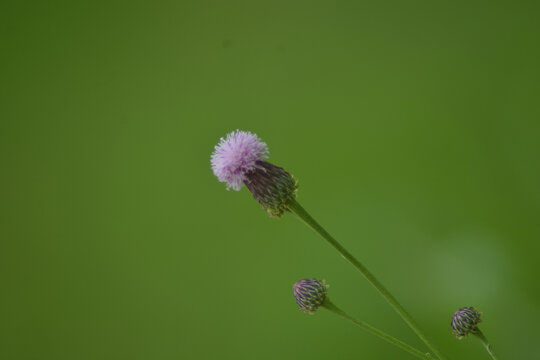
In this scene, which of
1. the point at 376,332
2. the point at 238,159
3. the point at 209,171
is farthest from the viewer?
the point at 209,171

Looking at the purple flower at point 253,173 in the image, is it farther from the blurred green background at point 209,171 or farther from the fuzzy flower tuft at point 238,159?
the blurred green background at point 209,171

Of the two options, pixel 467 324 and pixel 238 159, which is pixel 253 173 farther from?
pixel 467 324

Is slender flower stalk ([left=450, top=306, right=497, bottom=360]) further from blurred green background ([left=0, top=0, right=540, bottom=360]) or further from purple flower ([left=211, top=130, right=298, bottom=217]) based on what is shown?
blurred green background ([left=0, top=0, right=540, bottom=360])

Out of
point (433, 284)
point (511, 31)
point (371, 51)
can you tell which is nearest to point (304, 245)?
point (433, 284)

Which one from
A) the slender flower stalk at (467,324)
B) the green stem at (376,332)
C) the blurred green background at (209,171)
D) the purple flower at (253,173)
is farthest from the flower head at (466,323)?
the blurred green background at (209,171)

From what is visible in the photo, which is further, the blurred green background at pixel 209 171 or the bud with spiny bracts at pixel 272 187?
the blurred green background at pixel 209 171

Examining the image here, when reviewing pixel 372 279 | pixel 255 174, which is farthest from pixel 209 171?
pixel 372 279

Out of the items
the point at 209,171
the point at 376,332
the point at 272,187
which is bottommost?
the point at 376,332
